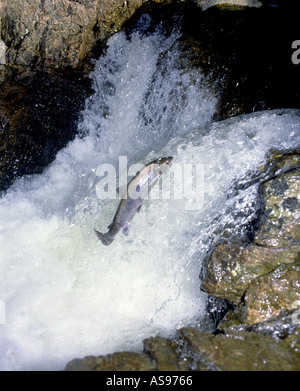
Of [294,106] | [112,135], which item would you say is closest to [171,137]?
[112,135]

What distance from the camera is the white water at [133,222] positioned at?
3.12 m

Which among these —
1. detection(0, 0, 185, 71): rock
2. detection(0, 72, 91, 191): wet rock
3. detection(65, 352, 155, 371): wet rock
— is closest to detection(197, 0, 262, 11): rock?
detection(0, 0, 185, 71): rock

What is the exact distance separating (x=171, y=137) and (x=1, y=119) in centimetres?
247

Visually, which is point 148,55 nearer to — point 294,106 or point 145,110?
point 145,110

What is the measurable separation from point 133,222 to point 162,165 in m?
0.80

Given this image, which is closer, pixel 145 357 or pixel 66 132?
pixel 145 357

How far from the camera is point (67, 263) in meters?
3.57

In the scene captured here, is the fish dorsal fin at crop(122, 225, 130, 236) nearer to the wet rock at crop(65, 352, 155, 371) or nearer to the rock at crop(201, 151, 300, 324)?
the rock at crop(201, 151, 300, 324)

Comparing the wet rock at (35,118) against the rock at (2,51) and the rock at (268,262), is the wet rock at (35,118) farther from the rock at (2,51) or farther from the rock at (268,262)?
the rock at (268,262)

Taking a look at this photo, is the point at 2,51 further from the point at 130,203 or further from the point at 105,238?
the point at 105,238

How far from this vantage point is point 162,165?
11.5 feet

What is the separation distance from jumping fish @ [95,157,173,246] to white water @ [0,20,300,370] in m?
0.30

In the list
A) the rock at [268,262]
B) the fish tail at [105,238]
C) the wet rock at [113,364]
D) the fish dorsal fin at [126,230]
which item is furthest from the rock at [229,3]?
the wet rock at [113,364]
